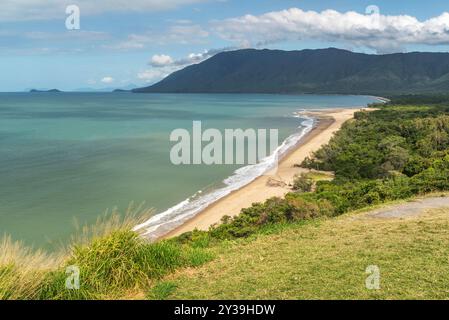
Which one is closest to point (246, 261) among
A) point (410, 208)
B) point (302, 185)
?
point (410, 208)

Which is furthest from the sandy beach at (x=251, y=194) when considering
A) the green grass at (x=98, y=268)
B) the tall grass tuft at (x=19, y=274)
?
Result: the tall grass tuft at (x=19, y=274)

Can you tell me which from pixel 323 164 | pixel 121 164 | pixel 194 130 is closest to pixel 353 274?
pixel 323 164

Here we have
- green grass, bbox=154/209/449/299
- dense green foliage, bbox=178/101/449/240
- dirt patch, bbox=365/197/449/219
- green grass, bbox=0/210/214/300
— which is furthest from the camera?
dense green foliage, bbox=178/101/449/240

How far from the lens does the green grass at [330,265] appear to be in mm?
6980

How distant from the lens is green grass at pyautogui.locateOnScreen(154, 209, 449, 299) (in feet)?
22.9

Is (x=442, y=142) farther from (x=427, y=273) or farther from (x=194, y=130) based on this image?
(x=194, y=130)

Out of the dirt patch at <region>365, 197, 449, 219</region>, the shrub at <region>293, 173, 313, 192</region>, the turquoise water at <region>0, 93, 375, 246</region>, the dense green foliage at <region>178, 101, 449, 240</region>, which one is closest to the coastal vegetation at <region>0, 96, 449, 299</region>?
the dirt patch at <region>365, 197, 449, 219</region>

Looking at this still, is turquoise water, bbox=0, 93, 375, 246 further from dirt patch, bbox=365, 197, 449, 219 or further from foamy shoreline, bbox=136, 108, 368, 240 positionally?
dirt patch, bbox=365, 197, 449, 219

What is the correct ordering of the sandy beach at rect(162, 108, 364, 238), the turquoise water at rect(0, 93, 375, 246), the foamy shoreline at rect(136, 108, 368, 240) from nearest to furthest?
the foamy shoreline at rect(136, 108, 368, 240) < the sandy beach at rect(162, 108, 364, 238) < the turquoise water at rect(0, 93, 375, 246)

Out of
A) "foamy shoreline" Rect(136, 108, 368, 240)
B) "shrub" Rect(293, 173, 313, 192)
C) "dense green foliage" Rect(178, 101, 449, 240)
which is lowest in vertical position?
"foamy shoreline" Rect(136, 108, 368, 240)

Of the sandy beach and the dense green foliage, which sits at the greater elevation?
the dense green foliage

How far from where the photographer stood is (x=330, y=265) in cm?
817

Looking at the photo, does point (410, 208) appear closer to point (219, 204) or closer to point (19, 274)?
point (19, 274)
